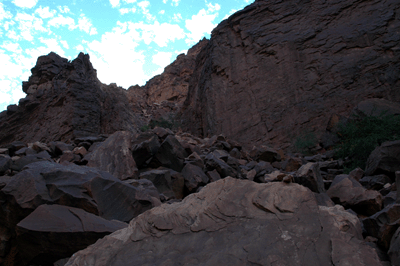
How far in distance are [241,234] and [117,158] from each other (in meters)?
3.87

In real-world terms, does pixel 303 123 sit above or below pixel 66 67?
below

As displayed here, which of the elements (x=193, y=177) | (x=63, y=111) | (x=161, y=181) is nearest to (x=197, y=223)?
(x=161, y=181)

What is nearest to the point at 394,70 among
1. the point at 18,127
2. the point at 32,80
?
the point at 18,127

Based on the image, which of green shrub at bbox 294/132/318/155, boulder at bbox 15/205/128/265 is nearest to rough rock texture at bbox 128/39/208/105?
green shrub at bbox 294/132/318/155

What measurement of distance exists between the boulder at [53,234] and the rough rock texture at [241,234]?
49 centimetres

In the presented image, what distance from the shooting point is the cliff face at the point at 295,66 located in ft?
39.7

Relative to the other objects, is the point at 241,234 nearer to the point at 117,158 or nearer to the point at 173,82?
the point at 117,158

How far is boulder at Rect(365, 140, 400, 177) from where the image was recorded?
16.6ft

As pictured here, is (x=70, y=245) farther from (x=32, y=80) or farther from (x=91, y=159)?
(x=32, y=80)

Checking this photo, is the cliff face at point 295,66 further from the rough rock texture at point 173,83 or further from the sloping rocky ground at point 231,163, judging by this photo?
the rough rock texture at point 173,83

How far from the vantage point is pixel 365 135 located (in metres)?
8.79

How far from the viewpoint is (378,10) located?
12.6m

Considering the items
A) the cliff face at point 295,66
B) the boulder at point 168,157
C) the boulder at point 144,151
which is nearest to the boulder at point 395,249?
the boulder at point 168,157

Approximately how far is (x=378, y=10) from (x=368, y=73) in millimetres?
3184
